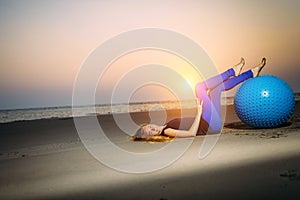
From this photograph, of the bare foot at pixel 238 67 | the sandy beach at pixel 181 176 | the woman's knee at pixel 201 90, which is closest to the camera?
the sandy beach at pixel 181 176

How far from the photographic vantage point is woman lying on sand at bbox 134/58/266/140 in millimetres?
6449

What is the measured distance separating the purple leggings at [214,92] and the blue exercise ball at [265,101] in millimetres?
337

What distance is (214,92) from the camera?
22.1 ft

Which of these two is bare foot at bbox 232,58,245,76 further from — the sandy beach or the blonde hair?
the blonde hair

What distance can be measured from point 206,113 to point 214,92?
60 centimetres

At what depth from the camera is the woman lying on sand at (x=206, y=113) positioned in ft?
21.2

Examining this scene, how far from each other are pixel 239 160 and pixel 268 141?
161 centimetres

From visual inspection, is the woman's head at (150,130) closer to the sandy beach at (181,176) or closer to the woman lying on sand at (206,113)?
the woman lying on sand at (206,113)

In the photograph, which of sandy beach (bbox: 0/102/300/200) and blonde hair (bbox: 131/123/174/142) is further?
blonde hair (bbox: 131/123/174/142)

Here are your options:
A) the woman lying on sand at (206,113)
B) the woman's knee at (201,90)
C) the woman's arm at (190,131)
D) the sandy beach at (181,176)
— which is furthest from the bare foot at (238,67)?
the sandy beach at (181,176)

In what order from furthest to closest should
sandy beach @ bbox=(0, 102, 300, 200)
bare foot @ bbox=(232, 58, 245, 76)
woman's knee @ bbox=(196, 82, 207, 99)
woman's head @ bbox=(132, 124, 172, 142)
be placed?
bare foot @ bbox=(232, 58, 245, 76) < woman's head @ bbox=(132, 124, 172, 142) < woman's knee @ bbox=(196, 82, 207, 99) < sandy beach @ bbox=(0, 102, 300, 200)

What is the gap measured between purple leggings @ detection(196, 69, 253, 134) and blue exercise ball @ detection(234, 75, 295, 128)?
337 mm

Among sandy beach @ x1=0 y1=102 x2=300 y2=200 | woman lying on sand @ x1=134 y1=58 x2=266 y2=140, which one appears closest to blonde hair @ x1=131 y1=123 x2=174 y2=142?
woman lying on sand @ x1=134 y1=58 x2=266 y2=140

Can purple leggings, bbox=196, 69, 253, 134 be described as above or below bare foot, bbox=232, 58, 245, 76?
below
